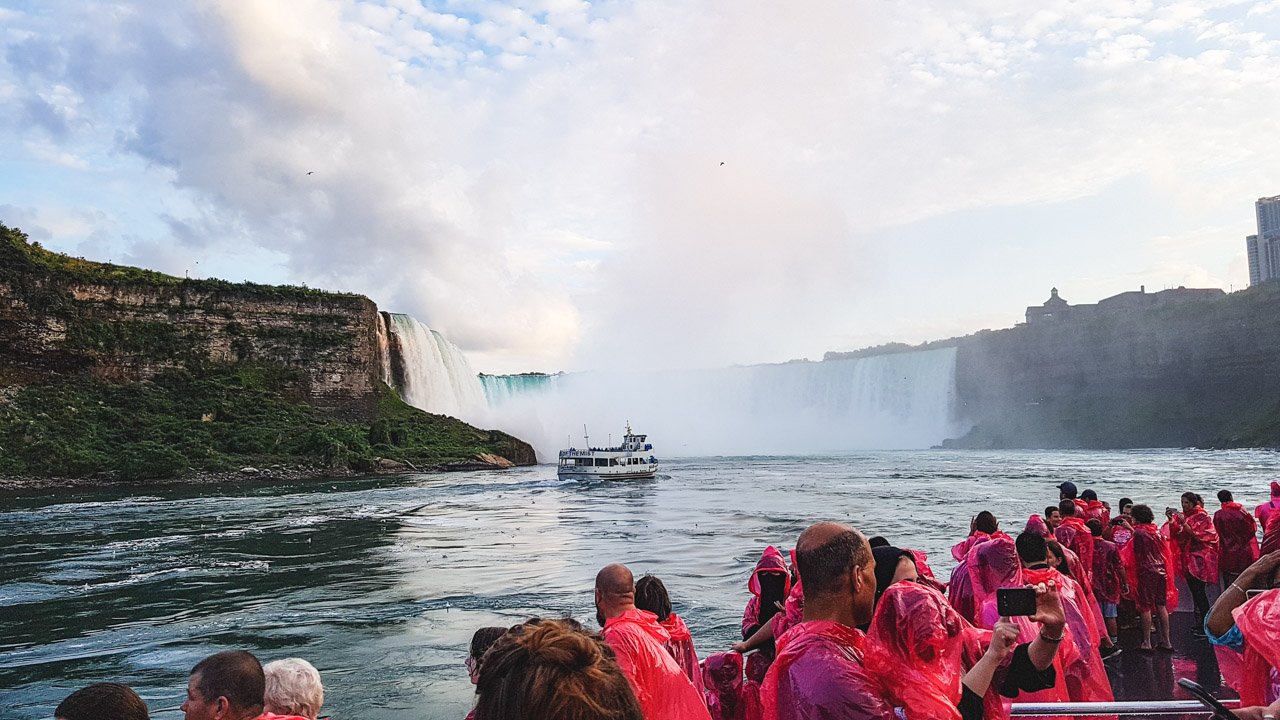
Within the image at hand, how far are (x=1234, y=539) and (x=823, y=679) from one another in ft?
30.2

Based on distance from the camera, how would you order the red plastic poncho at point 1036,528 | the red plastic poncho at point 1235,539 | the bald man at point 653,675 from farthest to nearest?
the red plastic poncho at point 1235,539 < the red plastic poncho at point 1036,528 < the bald man at point 653,675

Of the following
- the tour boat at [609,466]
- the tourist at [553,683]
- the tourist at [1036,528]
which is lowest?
the tour boat at [609,466]

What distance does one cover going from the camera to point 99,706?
3.07 m

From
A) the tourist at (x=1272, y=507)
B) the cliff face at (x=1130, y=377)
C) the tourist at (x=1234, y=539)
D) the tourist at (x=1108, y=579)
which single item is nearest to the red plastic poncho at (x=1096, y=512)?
the tourist at (x=1108, y=579)

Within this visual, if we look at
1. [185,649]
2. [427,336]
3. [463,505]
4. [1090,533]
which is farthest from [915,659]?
[427,336]

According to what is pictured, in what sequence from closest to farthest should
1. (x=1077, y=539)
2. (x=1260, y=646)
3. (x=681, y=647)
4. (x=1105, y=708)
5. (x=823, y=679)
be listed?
(x=823, y=679), (x=1260, y=646), (x=1105, y=708), (x=681, y=647), (x=1077, y=539)

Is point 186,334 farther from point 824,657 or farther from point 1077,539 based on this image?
point 824,657

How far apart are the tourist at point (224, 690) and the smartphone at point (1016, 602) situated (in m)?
2.87

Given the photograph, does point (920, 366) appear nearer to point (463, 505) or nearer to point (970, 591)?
point (463, 505)

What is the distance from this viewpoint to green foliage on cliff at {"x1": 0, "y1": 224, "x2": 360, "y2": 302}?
175ft

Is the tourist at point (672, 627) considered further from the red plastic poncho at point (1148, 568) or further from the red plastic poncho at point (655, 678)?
the red plastic poncho at point (1148, 568)

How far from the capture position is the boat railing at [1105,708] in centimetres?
366

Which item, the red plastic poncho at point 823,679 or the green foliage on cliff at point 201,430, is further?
the green foliage on cliff at point 201,430

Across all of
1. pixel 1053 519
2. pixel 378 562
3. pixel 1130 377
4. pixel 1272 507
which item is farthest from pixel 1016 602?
pixel 1130 377
